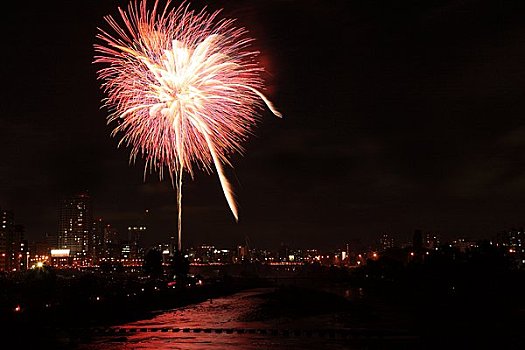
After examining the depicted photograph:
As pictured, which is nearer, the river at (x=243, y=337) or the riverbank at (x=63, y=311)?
the river at (x=243, y=337)

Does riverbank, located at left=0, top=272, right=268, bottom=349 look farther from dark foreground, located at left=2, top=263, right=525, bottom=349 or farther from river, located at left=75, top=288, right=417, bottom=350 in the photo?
river, located at left=75, top=288, right=417, bottom=350

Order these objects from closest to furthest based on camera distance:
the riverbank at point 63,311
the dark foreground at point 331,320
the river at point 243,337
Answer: the river at point 243,337 → the dark foreground at point 331,320 → the riverbank at point 63,311

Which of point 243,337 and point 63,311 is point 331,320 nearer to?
point 243,337

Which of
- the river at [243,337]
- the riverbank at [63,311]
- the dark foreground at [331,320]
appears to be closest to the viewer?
the river at [243,337]

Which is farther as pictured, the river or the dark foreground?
the dark foreground

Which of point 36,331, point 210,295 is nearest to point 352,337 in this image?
point 36,331

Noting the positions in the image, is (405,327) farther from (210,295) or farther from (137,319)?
(210,295)

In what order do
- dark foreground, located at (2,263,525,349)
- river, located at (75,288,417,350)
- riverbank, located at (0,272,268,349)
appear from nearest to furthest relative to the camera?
river, located at (75,288,417,350) < dark foreground, located at (2,263,525,349) < riverbank, located at (0,272,268,349)

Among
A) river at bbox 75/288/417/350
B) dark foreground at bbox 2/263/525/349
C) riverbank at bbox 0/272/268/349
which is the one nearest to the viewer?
river at bbox 75/288/417/350

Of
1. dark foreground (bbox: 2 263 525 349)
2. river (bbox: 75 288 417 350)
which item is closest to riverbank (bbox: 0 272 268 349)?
dark foreground (bbox: 2 263 525 349)

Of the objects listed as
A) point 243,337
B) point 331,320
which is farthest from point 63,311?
point 331,320

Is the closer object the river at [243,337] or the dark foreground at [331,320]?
the river at [243,337]

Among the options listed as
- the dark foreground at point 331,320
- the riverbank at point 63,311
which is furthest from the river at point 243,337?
the riverbank at point 63,311

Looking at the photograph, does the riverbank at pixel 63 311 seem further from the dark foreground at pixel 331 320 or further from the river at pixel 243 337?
the river at pixel 243 337
